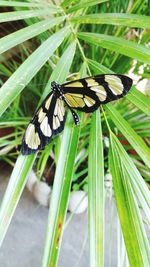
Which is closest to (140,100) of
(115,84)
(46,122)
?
(115,84)

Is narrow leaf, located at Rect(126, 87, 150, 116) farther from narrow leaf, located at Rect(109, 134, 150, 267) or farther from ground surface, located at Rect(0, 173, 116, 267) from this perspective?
ground surface, located at Rect(0, 173, 116, 267)

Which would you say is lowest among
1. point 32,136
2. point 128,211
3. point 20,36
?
point 128,211

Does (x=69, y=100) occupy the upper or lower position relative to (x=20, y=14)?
lower

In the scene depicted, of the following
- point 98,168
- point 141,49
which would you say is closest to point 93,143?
point 98,168

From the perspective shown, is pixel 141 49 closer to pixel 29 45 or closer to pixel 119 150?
pixel 119 150

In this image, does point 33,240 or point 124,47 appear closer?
point 124,47

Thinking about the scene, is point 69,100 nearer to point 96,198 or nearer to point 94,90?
point 94,90

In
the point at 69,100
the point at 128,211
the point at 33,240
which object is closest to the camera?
the point at 128,211
